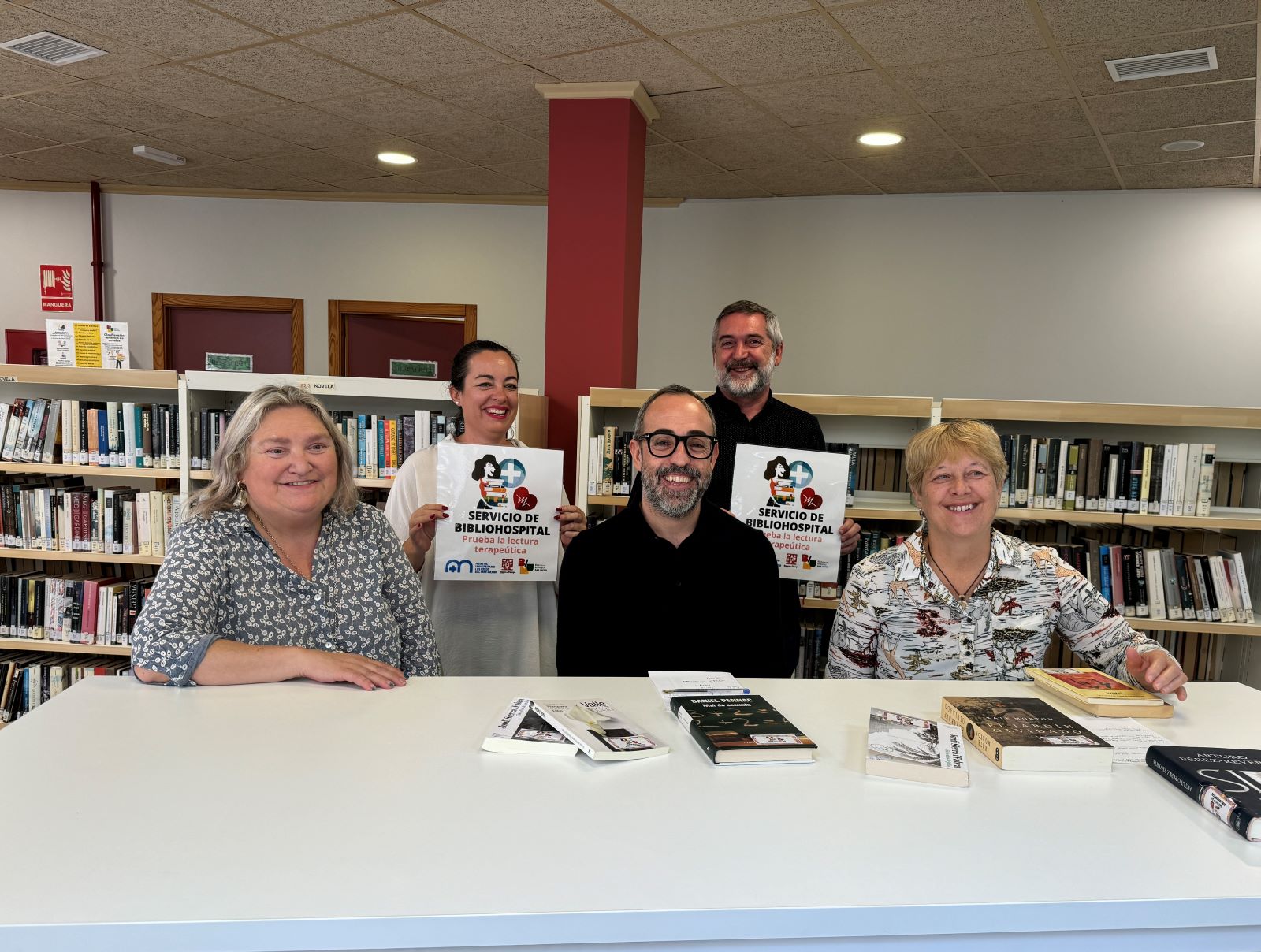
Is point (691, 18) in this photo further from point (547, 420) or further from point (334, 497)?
point (334, 497)

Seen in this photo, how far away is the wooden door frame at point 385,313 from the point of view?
270 inches

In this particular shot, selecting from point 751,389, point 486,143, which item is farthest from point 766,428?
point 486,143

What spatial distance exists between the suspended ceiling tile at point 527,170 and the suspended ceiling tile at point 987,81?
2.43 m

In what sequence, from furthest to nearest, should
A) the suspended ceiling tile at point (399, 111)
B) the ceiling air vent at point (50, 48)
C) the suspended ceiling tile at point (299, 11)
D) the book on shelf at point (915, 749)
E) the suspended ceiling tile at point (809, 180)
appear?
1. the suspended ceiling tile at point (809, 180)
2. the suspended ceiling tile at point (399, 111)
3. the ceiling air vent at point (50, 48)
4. the suspended ceiling tile at point (299, 11)
5. the book on shelf at point (915, 749)

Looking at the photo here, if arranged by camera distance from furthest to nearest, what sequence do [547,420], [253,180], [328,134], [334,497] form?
[253,180] → [328,134] → [547,420] → [334,497]

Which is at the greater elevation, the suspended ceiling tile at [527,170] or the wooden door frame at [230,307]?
the suspended ceiling tile at [527,170]

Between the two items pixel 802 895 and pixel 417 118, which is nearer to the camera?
pixel 802 895

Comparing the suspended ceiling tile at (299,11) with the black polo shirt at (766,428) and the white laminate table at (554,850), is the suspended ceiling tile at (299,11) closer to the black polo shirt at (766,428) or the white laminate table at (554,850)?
the black polo shirt at (766,428)

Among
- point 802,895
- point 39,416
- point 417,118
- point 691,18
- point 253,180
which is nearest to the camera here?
point 802,895

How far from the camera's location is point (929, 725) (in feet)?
5.12

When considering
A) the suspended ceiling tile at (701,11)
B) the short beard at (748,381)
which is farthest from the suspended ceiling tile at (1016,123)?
the short beard at (748,381)

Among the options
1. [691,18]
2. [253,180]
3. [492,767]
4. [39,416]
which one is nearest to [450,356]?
[253,180]

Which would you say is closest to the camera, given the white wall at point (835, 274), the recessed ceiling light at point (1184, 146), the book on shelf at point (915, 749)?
the book on shelf at point (915, 749)

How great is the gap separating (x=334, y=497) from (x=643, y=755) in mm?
1083
